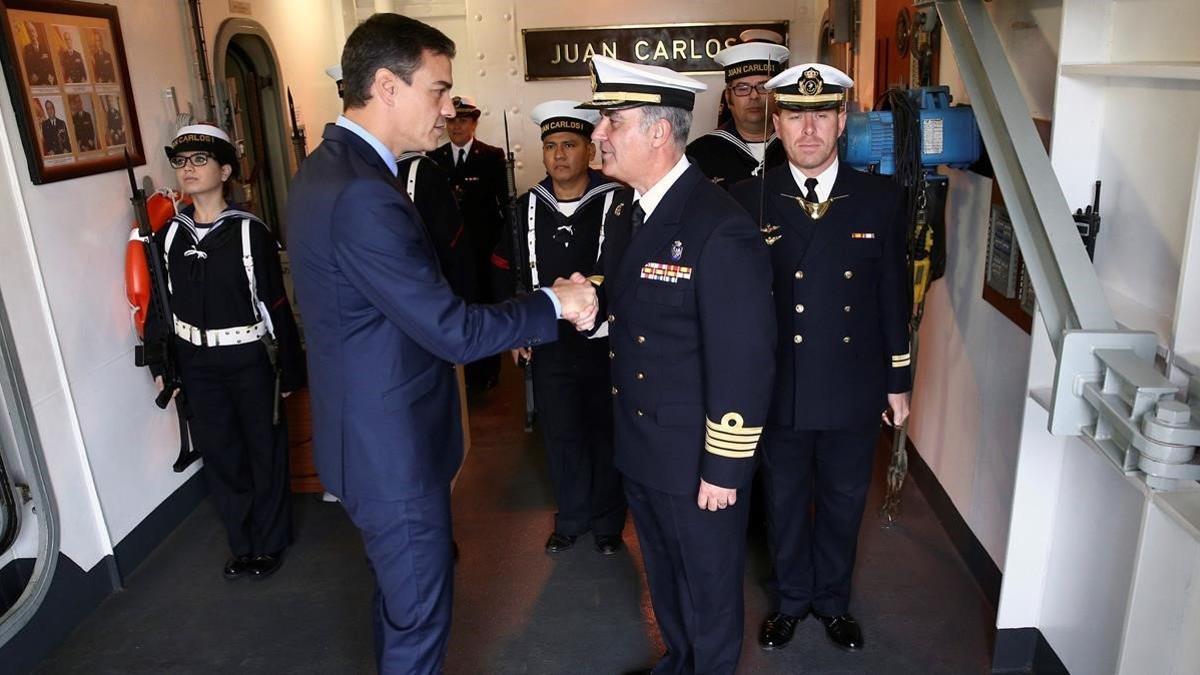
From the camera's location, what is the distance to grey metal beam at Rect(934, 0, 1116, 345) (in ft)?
5.07

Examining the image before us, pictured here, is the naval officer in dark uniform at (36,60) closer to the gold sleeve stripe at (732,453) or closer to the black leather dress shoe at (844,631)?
the gold sleeve stripe at (732,453)

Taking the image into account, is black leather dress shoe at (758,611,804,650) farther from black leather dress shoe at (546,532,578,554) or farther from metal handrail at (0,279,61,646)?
metal handrail at (0,279,61,646)

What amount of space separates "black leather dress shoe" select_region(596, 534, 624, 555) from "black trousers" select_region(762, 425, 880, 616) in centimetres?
74

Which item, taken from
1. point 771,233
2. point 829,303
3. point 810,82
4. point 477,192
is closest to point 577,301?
point 771,233

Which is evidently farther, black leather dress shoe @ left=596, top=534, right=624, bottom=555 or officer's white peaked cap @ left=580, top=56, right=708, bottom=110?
black leather dress shoe @ left=596, top=534, right=624, bottom=555

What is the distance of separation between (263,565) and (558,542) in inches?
45.4

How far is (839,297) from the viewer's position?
2508 millimetres

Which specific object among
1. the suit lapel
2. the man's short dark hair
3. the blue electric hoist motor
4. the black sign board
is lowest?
the suit lapel

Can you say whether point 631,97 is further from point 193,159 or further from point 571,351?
point 193,159

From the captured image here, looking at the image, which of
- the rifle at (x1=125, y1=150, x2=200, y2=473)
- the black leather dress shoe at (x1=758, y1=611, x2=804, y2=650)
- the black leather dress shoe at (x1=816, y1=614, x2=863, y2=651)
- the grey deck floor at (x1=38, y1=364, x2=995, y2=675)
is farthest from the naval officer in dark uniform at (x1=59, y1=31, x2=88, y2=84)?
the black leather dress shoe at (x1=816, y1=614, x2=863, y2=651)

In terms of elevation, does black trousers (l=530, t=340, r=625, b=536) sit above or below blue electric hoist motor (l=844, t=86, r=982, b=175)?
below

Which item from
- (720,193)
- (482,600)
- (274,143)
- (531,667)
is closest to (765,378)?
(720,193)

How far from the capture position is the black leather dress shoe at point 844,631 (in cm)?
278

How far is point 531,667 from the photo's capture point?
110 inches
